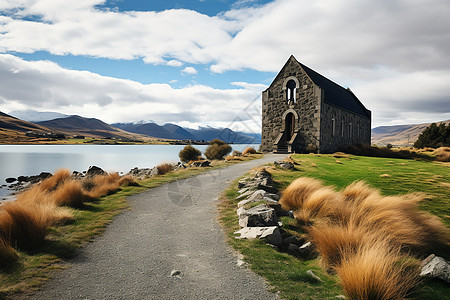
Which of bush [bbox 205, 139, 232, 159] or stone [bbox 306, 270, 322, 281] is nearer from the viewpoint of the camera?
stone [bbox 306, 270, 322, 281]

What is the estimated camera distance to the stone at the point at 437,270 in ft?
12.8

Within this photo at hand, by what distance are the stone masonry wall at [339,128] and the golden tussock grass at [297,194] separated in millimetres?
19436

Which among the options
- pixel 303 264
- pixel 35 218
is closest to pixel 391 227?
pixel 303 264

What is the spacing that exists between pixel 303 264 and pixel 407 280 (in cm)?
166

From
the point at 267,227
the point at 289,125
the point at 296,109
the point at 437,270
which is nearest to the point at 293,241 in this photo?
the point at 267,227

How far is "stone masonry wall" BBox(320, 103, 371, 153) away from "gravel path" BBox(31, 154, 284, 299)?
22805mm

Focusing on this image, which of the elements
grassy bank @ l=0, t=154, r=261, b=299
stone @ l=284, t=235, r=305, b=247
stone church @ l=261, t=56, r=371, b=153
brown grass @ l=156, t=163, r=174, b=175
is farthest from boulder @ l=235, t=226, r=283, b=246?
stone church @ l=261, t=56, r=371, b=153

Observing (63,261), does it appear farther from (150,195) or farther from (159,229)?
(150,195)

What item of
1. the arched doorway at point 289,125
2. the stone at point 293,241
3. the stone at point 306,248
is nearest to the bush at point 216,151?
the arched doorway at point 289,125

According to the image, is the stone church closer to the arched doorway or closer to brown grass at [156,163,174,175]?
the arched doorway

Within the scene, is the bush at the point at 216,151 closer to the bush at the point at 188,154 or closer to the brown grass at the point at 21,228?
the bush at the point at 188,154

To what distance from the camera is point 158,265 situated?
455 centimetres

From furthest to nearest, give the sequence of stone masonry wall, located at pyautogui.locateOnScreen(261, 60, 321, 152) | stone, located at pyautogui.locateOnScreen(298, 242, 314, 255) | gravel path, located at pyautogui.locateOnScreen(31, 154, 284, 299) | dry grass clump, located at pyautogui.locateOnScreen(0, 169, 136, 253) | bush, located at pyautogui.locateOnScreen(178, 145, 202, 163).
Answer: bush, located at pyautogui.locateOnScreen(178, 145, 202, 163), stone masonry wall, located at pyautogui.locateOnScreen(261, 60, 321, 152), stone, located at pyautogui.locateOnScreen(298, 242, 314, 255), dry grass clump, located at pyautogui.locateOnScreen(0, 169, 136, 253), gravel path, located at pyautogui.locateOnScreen(31, 154, 284, 299)

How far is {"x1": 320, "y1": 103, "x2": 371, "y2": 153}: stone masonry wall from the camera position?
89.2ft
